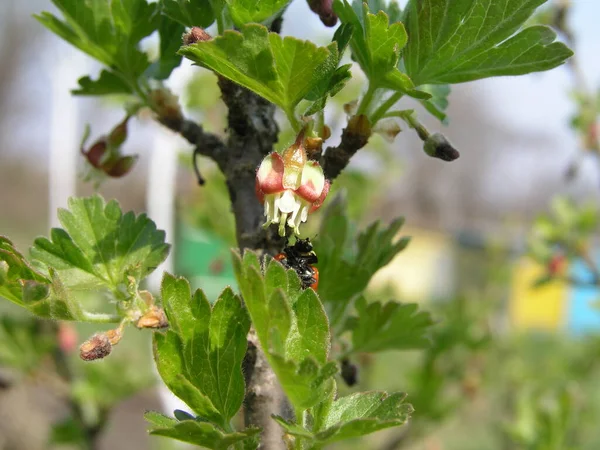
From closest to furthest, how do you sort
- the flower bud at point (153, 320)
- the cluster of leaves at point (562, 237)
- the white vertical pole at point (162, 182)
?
the flower bud at point (153, 320)
the cluster of leaves at point (562, 237)
the white vertical pole at point (162, 182)

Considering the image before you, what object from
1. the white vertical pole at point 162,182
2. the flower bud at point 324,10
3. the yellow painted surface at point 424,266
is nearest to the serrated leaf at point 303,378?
the flower bud at point 324,10

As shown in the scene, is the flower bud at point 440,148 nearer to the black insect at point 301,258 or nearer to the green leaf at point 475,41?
the green leaf at point 475,41

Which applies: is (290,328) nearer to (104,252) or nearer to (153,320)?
(153,320)

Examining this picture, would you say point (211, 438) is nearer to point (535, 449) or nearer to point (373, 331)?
point (373, 331)

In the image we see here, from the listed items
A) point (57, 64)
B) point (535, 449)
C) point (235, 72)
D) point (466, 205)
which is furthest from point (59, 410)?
point (466, 205)

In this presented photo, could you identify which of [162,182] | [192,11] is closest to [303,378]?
[192,11]

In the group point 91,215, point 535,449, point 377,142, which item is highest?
point 377,142

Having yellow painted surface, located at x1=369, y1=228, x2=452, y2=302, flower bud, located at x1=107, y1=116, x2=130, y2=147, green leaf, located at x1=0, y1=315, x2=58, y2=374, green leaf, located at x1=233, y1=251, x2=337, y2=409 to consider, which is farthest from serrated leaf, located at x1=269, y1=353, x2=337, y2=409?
yellow painted surface, located at x1=369, y1=228, x2=452, y2=302
